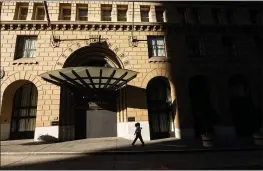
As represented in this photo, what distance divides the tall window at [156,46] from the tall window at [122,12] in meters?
3.34

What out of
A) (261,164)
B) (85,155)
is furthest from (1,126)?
(261,164)

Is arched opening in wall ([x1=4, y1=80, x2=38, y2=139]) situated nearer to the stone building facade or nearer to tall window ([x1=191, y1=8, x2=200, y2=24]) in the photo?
the stone building facade

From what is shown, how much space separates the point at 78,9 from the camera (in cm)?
1788

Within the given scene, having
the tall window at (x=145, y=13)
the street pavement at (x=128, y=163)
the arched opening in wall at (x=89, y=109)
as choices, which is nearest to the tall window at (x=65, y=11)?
the arched opening in wall at (x=89, y=109)

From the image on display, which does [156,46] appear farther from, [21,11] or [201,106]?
[21,11]

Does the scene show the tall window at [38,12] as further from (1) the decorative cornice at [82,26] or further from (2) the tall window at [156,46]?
(2) the tall window at [156,46]

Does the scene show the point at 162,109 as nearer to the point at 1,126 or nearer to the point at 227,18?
the point at 227,18

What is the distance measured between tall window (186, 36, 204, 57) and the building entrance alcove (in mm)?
7210

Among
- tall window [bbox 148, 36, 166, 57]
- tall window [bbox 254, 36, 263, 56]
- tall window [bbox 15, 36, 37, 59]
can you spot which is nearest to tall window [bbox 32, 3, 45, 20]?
tall window [bbox 15, 36, 37, 59]

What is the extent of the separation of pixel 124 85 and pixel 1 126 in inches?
431

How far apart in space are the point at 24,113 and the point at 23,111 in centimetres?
21

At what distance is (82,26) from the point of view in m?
16.7

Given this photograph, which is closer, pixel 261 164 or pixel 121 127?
pixel 261 164

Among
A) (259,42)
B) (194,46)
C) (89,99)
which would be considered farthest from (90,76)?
(259,42)
